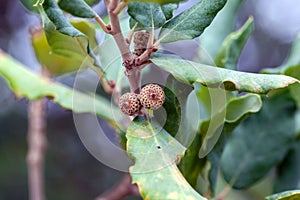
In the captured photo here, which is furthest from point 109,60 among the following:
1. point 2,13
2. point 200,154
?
point 2,13

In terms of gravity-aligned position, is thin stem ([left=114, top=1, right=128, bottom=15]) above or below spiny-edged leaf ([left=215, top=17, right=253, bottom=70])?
above

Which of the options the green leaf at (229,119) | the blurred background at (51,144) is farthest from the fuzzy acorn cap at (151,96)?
the blurred background at (51,144)

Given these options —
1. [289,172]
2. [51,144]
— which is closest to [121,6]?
[289,172]

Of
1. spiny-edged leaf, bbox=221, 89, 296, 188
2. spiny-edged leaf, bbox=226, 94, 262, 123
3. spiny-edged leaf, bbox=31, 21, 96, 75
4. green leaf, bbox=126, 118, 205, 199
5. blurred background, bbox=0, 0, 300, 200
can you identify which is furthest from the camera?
blurred background, bbox=0, 0, 300, 200

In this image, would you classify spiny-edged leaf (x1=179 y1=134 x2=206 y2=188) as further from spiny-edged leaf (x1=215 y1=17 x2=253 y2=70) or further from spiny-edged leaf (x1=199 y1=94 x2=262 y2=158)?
spiny-edged leaf (x1=215 y1=17 x2=253 y2=70)

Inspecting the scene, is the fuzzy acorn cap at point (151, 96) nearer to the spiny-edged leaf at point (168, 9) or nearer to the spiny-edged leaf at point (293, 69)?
the spiny-edged leaf at point (168, 9)

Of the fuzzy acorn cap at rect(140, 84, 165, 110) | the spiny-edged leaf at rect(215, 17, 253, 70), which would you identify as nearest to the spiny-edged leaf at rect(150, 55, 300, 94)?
the fuzzy acorn cap at rect(140, 84, 165, 110)

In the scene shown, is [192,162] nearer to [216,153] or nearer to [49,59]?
[216,153]
